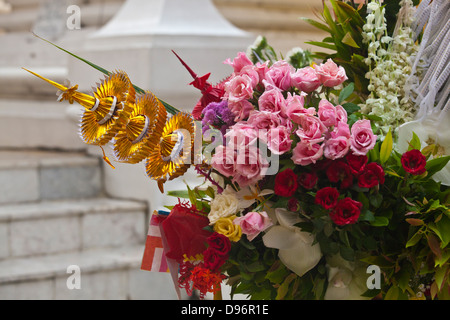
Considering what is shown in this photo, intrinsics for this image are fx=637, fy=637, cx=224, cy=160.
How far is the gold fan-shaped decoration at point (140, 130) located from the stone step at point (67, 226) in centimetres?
124

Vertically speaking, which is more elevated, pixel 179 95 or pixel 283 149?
pixel 283 149

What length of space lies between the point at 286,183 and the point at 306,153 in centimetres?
4

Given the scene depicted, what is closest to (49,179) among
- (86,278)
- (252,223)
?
(86,278)

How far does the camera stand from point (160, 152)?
0.80m

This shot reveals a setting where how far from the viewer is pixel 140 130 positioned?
0.80 metres

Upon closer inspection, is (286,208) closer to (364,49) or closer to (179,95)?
(364,49)

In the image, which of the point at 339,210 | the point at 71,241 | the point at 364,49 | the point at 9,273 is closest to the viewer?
the point at 339,210

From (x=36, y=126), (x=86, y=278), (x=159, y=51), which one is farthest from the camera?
(x=36, y=126)

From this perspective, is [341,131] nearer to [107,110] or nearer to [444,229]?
[444,229]

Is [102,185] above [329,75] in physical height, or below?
below

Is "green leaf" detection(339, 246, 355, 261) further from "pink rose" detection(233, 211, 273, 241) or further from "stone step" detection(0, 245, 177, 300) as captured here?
"stone step" detection(0, 245, 177, 300)

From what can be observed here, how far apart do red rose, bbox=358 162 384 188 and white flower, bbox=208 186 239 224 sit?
0.15 metres
